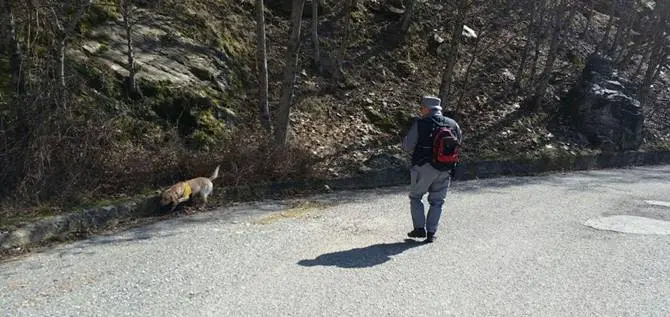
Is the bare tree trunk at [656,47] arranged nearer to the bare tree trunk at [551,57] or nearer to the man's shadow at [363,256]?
the bare tree trunk at [551,57]

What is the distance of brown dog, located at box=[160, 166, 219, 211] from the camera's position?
A: 823 centimetres

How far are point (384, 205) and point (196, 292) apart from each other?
15.1ft

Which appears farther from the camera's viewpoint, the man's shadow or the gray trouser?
the gray trouser

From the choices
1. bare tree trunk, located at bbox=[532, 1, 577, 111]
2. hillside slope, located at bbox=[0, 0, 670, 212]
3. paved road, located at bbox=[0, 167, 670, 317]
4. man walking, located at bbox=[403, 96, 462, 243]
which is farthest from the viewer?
bare tree trunk, located at bbox=[532, 1, 577, 111]

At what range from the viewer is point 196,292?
5086mm

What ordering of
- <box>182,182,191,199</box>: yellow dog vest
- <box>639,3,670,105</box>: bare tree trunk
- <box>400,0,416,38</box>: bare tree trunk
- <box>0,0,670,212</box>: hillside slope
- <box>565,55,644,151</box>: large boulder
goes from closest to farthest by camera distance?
<box>182,182,191,199</box>: yellow dog vest, <box>0,0,670,212</box>: hillside slope, <box>565,55,644,151</box>: large boulder, <box>400,0,416,38</box>: bare tree trunk, <box>639,3,670,105</box>: bare tree trunk

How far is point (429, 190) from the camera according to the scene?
6699 mm

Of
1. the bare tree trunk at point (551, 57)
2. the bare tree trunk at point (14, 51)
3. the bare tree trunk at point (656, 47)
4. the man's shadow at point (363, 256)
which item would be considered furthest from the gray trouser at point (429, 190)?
the bare tree trunk at point (656, 47)

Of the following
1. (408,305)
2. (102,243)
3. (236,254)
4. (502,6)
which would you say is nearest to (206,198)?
(102,243)

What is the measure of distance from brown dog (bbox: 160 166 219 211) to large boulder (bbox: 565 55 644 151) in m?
12.3

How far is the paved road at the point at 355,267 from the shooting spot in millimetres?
4820

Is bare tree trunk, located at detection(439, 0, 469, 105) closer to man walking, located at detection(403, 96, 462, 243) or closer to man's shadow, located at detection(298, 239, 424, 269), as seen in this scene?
man walking, located at detection(403, 96, 462, 243)

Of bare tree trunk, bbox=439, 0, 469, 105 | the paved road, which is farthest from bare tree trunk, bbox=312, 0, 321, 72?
the paved road

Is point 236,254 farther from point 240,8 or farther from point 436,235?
point 240,8
